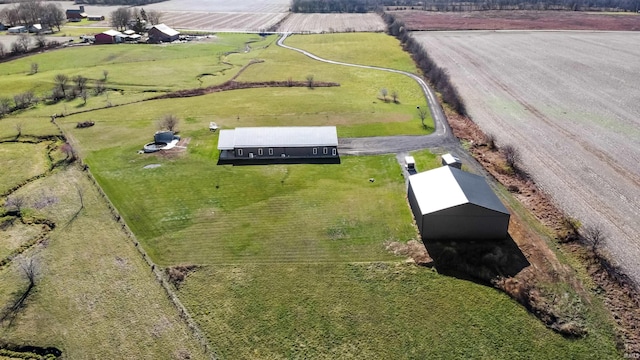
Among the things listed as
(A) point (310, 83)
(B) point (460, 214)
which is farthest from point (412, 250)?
(A) point (310, 83)

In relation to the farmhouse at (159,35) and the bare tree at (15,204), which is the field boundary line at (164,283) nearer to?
the bare tree at (15,204)

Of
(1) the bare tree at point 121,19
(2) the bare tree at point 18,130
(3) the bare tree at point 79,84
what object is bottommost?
(2) the bare tree at point 18,130

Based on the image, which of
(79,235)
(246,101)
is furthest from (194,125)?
(79,235)

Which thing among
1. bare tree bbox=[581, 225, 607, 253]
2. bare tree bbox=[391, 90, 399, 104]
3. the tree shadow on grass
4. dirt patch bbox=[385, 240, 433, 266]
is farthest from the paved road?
the tree shadow on grass

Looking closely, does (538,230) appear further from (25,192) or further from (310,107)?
(25,192)

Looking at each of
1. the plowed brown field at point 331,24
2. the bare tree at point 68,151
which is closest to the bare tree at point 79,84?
the bare tree at point 68,151

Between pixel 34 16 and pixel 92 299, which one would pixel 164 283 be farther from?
pixel 34 16

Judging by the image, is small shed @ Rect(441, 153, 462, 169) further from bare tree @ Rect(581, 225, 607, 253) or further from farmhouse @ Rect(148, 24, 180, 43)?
farmhouse @ Rect(148, 24, 180, 43)
